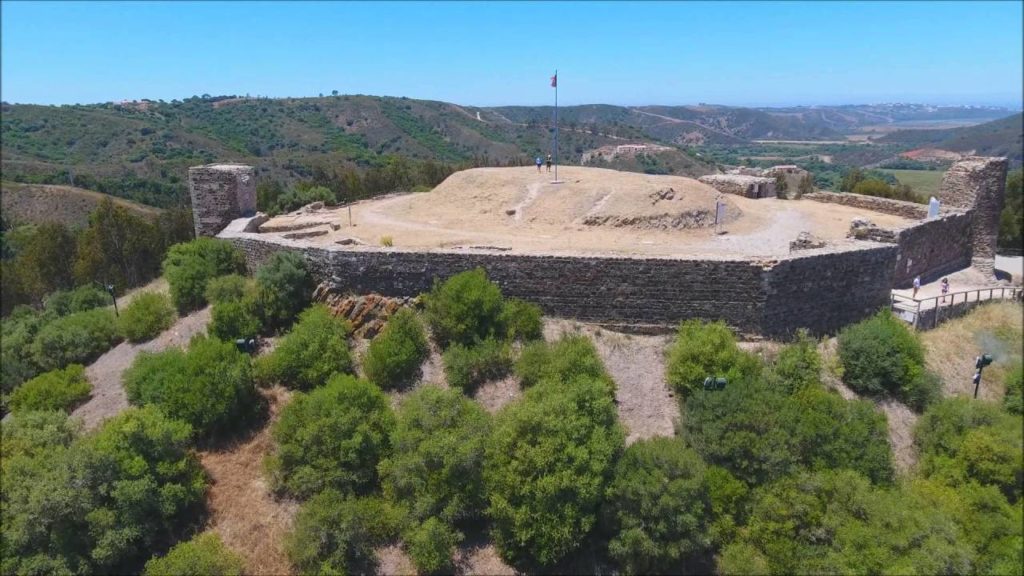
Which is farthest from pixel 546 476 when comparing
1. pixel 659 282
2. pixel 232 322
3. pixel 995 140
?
pixel 995 140

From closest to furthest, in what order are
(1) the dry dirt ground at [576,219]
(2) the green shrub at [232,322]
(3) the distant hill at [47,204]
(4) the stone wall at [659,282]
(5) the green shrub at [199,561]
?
(5) the green shrub at [199,561] → (4) the stone wall at [659,282] → (2) the green shrub at [232,322] → (1) the dry dirt ground at [576,219] → (3) the distant hill at [47,204]

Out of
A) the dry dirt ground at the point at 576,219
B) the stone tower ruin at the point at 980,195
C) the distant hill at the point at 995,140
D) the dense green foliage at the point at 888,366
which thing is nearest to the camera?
the distant hill at the point at 995,140

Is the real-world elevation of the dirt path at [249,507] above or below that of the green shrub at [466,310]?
below

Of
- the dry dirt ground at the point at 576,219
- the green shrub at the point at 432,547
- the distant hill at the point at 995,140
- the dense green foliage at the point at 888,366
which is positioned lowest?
the green shrub at the point at 432,547

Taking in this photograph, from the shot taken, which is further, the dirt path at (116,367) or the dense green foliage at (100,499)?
the dirt path at (116,367)

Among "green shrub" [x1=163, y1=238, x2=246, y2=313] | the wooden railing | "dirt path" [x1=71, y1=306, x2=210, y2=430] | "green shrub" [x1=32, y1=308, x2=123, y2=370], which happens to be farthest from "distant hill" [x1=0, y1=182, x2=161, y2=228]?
the wooden railing

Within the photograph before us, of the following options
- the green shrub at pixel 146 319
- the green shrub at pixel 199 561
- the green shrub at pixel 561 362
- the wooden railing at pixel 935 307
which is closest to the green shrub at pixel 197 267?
the green shrub at pixel 146 319

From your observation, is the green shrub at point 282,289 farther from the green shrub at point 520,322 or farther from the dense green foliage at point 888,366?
the dense green foliage at point 888,366
